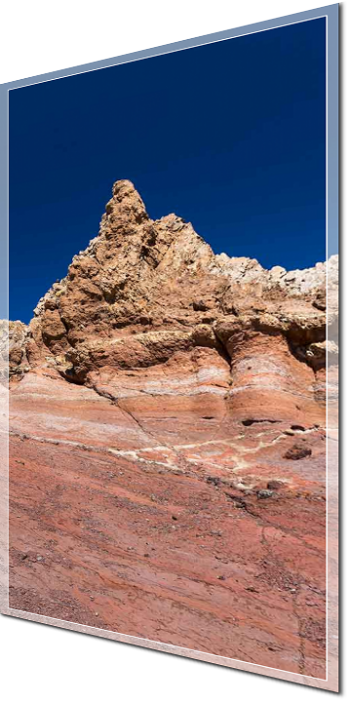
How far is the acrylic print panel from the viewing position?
91.6 inches

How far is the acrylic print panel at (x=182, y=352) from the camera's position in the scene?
2.33m

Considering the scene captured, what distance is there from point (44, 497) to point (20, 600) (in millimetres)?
755

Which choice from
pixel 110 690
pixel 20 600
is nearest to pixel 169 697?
pixel 110 690

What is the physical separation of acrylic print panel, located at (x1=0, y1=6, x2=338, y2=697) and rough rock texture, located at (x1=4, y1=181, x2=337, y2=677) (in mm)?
11

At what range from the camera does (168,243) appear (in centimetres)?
305

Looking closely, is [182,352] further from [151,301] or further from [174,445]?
[174,445]

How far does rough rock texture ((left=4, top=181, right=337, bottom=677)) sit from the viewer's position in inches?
94.5

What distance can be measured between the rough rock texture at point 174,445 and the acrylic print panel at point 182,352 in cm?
1

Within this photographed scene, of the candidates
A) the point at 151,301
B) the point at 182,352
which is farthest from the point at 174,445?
the point at 151,301

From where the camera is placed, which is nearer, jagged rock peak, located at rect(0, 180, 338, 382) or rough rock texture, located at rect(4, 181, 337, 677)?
rough rock texture, located at rect(4, 181, 337, 677)

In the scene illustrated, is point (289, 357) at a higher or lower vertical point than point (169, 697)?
higher

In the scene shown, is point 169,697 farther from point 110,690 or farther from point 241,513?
point 241,513
